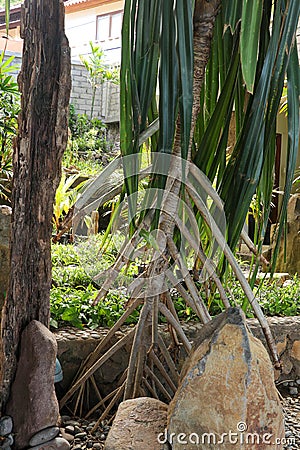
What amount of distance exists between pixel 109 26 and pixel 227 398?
31.6 feet

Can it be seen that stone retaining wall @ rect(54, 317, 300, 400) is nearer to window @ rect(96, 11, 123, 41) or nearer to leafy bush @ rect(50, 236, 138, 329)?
leafy bush @ rect(50, 236, 138, 329)

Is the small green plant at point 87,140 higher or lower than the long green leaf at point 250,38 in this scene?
higher

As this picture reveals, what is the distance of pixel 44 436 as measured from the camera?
2.15 metres

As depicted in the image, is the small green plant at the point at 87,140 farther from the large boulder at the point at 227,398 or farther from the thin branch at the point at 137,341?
the large boulder at the point at 227,398

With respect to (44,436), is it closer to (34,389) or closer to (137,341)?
(34,389)

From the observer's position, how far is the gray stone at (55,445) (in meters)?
2.15

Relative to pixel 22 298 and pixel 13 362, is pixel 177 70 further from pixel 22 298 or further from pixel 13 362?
pixel 13 362

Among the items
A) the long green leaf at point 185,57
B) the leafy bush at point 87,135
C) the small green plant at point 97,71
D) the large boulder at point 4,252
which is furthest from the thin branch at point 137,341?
the small green plant at point 97,71

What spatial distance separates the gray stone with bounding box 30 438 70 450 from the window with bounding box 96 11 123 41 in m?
8.97

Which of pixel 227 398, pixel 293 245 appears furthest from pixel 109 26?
pixel 227 398

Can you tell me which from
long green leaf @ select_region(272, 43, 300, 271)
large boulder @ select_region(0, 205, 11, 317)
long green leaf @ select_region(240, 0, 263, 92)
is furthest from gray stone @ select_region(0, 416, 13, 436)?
long green leaf @ select_region(240, 0, 263, 92)

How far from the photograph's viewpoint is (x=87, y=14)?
35.6ft

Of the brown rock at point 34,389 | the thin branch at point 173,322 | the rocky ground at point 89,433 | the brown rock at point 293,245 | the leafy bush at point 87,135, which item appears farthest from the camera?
the leafy bush at point 87,135

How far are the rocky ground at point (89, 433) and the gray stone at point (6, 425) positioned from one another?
0.80ft
